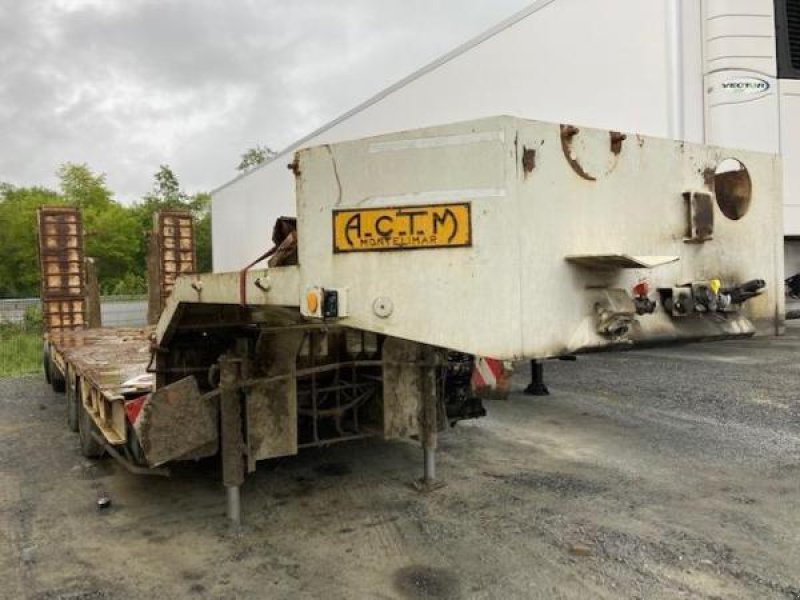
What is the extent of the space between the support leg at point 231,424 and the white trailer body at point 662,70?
5.13 meters

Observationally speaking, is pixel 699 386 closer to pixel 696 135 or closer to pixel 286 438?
pixel 696 135

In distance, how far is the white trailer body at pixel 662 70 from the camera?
6.47m

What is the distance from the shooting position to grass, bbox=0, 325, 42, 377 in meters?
11.3

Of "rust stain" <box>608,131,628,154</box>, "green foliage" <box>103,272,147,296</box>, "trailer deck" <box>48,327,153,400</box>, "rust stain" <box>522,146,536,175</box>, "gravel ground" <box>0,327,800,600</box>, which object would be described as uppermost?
"green foliage" <box>103,272,147,296</box>

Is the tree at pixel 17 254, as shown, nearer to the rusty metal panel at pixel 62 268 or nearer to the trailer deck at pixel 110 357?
the rusty metal panel at pixel 62 268

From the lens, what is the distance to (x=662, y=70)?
21.7ft

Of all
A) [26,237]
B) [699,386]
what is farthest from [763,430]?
[26,237]

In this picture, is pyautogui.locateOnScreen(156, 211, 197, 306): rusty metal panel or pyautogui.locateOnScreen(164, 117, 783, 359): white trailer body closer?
pyautogui.locateOnScreen(164, 117, 783, 359): white trailer body

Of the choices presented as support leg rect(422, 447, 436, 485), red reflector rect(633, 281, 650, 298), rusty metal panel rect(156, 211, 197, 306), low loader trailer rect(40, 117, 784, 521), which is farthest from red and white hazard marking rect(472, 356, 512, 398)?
rusty metal panel rect(156, 211, 197, 306)

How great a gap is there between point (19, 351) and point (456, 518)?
12727 millimetres

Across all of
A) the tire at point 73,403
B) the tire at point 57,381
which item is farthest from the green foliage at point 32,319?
the tire at point 73,403

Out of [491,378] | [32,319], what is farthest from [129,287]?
[491,378]

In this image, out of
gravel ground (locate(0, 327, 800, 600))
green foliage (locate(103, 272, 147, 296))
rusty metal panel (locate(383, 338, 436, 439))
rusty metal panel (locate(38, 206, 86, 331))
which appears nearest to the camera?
gravel ground (locate(0, 327, 800, 600))

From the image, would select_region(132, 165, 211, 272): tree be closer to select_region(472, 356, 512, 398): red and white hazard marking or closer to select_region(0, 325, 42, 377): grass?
select_region(0, 325, 42, 377): grass
